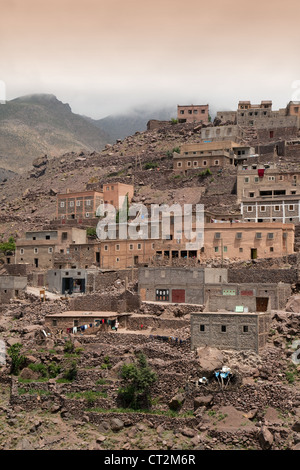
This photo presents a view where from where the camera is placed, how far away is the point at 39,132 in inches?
6486

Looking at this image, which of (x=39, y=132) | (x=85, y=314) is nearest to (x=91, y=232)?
(x=85, y=314)

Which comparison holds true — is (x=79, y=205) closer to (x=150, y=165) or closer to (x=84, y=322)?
(x=150, y=165)

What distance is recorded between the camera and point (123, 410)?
114 ft

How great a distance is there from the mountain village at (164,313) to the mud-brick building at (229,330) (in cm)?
6

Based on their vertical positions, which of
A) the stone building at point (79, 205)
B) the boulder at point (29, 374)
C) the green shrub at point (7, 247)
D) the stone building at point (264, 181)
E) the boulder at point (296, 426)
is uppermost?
the stone building at point (264, 181)

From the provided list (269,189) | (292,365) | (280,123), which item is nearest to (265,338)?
(292,365)

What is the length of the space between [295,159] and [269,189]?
445 inches

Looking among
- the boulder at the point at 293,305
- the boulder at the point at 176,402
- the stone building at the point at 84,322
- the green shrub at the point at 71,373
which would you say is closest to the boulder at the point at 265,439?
the boulder at the point at 176,402

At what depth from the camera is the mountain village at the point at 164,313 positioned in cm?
3366

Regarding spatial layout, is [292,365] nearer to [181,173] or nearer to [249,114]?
[181,173]

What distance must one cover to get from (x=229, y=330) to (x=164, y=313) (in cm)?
628

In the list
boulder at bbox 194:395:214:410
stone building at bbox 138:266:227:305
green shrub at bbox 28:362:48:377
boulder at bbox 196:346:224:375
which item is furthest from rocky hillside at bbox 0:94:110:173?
boulder at bbox 194:395:214:410

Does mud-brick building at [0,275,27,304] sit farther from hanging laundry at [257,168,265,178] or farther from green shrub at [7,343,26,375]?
hanging laundry at [257,168,265,178]

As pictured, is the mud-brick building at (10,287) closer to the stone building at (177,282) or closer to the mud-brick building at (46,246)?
the mud-brick building at (46,246)
